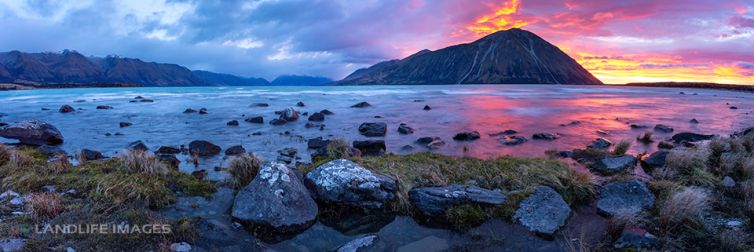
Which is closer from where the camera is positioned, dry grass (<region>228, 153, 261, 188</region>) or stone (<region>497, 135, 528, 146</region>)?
dry grass (<region>228, 153, 261, 188</region>)

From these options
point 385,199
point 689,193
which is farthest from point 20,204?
point 689,193

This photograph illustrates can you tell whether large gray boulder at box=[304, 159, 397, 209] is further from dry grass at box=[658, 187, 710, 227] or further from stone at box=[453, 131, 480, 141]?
stone at box=[453, 131, 480, 141]

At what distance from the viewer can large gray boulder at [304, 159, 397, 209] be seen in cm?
916

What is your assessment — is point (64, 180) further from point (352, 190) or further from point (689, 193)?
point (689, 193)

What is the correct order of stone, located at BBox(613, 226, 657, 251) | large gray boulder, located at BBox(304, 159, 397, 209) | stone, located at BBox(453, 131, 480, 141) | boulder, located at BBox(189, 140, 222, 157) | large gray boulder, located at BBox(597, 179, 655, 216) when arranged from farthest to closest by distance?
stone, located at BBox(453, 131, 480, 141), boulder, located at BBox(189, 140, 222, 157), large gray boulder, located at BBox(304, 159, 397, 209), large gray boulder, located at BBox(597, 179, 655, 216), stone, located at BBox(613, 226, 657, 251)

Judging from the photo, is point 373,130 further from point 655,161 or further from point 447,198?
point 447,198

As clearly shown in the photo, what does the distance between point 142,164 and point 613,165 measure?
16573 mm

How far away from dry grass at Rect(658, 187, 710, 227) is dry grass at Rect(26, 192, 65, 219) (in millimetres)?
13448

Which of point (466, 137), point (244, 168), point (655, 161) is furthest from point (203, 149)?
point (655, 161)

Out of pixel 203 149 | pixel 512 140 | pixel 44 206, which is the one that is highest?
pixel 44 206

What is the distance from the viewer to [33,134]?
68.6 ft

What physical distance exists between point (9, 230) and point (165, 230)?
2566mm

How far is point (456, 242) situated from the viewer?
7.65 m

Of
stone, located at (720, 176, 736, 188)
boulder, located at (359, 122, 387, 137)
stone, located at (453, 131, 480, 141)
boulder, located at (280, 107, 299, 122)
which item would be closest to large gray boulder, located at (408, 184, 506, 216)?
stone, located at (720, 176, 736, 188)
